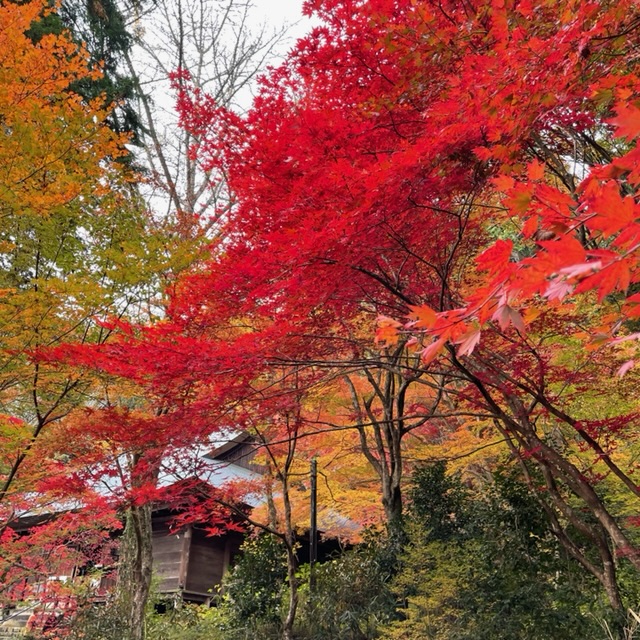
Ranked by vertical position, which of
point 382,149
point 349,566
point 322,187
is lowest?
point 349,566

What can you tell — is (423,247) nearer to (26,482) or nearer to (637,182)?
(637,182)

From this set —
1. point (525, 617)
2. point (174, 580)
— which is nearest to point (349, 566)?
point (525, 617)

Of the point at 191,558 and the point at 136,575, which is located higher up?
the point at 191,558

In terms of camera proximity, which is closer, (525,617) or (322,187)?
(322,187)

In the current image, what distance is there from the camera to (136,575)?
25.3 ft

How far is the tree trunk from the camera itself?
742cm

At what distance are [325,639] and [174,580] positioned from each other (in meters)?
8.12

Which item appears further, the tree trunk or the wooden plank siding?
the wooden plank siding

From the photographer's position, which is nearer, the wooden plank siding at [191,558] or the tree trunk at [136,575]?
the tree trunk at [136,575]

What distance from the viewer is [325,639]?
20.7 feet

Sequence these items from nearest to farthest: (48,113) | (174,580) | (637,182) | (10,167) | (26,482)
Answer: (637,182) < (10,167) < (48,113) < (26,482) < (174,580)

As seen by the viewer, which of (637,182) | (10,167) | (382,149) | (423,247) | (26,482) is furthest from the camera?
(26,482)

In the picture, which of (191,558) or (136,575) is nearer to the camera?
(136,575)

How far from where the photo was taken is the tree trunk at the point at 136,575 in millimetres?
7418
